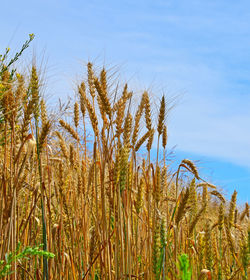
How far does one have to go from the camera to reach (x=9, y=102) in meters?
2.00

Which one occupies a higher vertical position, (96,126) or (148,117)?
(148,117)

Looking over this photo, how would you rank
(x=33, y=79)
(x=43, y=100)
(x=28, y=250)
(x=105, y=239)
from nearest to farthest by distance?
1. (x=28, y=250)
2. (x=105, y=239)
3. (x=33, y=79)
4. (x=43, y=100)

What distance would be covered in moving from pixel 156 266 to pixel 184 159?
2.85 feet

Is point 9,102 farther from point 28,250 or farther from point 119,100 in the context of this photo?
point 28,250

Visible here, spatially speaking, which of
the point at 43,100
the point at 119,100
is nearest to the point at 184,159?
the point at 119,100

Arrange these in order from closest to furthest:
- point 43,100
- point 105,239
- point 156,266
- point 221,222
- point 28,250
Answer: point 28,250 < point 156,266 < point 105,239 < point 43,100 < point 221,222

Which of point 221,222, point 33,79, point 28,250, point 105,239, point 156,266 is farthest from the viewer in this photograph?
point 221,222

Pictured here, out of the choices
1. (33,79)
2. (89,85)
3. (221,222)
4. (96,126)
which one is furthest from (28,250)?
(221,222)

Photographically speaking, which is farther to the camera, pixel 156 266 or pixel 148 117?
pixel 148 117

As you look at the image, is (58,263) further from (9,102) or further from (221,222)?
(221,222)

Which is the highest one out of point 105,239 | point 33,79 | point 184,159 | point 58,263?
point 33,79

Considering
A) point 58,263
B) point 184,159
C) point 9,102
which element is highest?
point 9,102

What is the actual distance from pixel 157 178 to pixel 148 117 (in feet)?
1.58

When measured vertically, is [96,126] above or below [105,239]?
above
